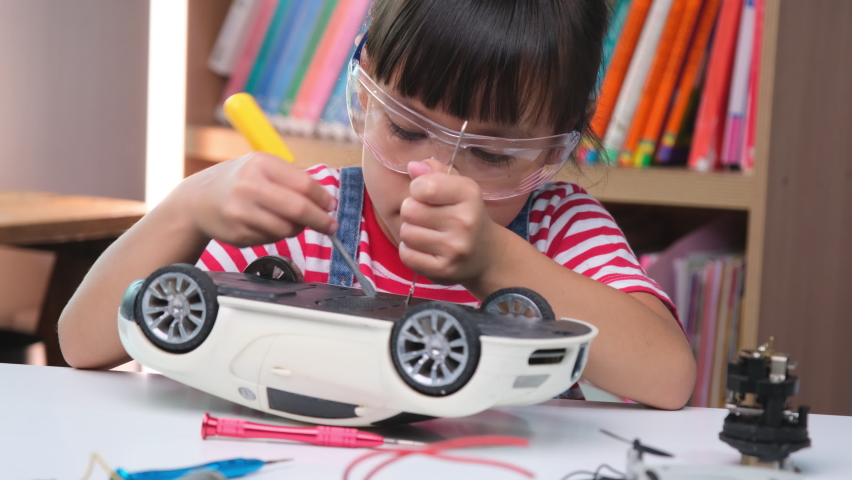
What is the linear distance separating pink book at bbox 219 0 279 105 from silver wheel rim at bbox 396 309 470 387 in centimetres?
132

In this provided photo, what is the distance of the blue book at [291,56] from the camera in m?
1.66

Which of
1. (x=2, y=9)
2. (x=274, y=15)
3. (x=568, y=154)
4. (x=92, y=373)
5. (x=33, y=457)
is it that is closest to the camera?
(x=33, y=457)

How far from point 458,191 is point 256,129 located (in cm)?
17

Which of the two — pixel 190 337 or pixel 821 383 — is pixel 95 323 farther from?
pixel 821 383

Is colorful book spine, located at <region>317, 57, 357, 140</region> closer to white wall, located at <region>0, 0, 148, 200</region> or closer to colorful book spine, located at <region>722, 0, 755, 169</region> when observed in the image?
colorful book spine, located at <region>722, 0, 755, 169</region>

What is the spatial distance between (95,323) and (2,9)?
1744 mm

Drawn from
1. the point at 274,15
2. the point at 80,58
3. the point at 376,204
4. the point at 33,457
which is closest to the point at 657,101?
the point at 376,204

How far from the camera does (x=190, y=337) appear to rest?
528 mm

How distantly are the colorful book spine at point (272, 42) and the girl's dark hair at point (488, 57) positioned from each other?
0.89m

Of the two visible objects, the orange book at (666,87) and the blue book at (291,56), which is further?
the blue book at (291,56)

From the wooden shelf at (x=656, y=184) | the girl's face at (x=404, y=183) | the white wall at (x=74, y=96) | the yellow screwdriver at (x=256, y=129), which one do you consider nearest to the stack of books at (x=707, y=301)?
the wooden shelf at (x=656, y=184)

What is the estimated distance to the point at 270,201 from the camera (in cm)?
62

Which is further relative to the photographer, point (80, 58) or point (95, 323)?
point (80, 58)

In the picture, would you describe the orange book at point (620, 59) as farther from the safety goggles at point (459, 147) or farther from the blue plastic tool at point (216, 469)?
the blue plastic tool at point (216, 469)
